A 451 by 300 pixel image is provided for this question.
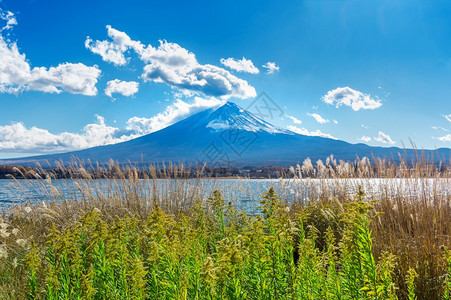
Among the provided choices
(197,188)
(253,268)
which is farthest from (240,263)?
(197,188)

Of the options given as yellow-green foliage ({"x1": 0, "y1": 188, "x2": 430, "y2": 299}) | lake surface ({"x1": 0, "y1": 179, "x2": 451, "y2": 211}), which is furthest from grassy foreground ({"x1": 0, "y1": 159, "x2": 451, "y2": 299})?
lake surface ({"x1": 0, "y1": 179, "x2": 451, "y2": 211})

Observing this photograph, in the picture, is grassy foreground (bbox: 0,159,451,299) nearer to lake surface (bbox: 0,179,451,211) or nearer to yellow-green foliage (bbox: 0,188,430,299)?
yellow-green foliage (bbox: 0,188,430,299)

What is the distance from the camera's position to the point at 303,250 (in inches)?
107

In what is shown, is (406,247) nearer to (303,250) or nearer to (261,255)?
(303,250)

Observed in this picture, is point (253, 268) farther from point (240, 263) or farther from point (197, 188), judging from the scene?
point (197, 188)

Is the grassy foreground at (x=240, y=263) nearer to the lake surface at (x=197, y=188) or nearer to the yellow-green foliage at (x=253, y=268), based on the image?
the yellow-green foliage at (x=253, y=268)

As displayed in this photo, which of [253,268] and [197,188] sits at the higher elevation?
[197,188]

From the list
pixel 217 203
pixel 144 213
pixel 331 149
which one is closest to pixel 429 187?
pixel 217 203

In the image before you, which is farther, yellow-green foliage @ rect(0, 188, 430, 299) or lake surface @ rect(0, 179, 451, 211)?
lake surface @ rect(0, 179, 451, 211)

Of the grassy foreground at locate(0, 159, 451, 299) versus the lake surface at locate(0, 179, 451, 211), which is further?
→ the lake surface at locate(0, 179, 451, 211)

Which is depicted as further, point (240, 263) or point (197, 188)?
point (197, 188)

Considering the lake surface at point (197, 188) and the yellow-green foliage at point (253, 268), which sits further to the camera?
the lake surface at point (197, 188)

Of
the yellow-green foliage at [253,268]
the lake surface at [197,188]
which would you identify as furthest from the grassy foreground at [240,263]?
the lake surface at [197,188]

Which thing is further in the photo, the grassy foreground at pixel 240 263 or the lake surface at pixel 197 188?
the lake surface at pixel 197 188
